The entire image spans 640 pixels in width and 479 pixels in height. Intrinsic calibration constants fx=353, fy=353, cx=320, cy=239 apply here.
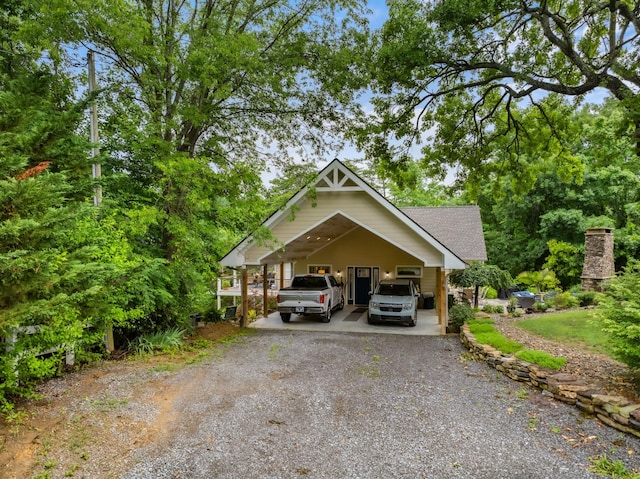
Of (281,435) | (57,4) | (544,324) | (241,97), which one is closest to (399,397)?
(281,435)

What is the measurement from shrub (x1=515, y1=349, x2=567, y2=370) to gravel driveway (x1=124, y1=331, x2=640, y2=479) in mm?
649

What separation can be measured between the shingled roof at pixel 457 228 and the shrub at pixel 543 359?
7330mm

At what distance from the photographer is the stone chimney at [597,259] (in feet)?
53.8

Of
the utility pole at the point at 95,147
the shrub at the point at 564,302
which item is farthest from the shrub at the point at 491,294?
the utility pole at the point at 95,147

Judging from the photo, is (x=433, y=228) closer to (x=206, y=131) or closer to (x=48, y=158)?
(x=206, y=131)

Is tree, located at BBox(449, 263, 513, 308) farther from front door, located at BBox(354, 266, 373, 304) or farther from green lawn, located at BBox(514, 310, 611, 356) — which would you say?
front door, located at BBox(354, 266, 373, 304)

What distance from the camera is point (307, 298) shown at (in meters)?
12.7

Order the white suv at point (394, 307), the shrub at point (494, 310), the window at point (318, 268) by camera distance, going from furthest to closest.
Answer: the window at point (318, 268)
the shrub at point (494, 310)
the white suv at point (394, 307)

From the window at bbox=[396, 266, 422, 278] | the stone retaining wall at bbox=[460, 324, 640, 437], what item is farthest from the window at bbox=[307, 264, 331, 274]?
the stone retaining wall at bbox=[460, 324, 640, 437]

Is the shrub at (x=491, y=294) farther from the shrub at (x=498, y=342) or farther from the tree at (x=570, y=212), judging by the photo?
the shrub at (x=498, y=342)

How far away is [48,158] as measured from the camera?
6727 mm

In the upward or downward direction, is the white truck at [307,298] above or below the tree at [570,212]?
below

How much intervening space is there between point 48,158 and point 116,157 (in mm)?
2784

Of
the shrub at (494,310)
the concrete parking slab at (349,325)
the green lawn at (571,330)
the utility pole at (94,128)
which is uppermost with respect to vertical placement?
the utility pole at (94,128)
